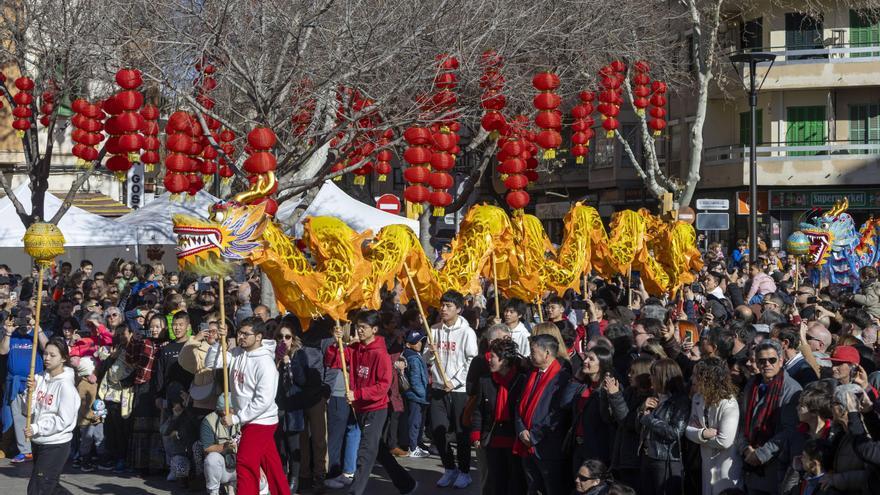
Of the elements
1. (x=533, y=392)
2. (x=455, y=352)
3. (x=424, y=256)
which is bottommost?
(x=533, y=392)

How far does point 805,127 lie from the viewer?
32.1m

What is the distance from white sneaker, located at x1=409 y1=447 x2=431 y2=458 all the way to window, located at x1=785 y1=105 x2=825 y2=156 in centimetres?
2211

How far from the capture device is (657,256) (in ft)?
51.5

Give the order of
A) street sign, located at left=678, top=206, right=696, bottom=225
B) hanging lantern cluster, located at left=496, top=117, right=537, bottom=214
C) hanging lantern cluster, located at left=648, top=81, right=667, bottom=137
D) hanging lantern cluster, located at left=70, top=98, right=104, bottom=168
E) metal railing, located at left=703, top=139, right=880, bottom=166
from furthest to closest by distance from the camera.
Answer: metal railing, located at left=703, top=139, right=880, bottom=166 → hanging lantern cluster, located at left=648, top=81, right=667, bottom=137 → street sign, located at left=678, top=206, right=696, bottom=225 → hanging lantern cluster, located at left=70, top=98, right=104, bottom=168 → hanging lantern cluster, located at left=496, top=117, right=537, bottom=214

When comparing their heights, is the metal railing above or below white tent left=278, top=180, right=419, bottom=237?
above

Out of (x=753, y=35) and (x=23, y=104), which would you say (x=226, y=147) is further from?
(x=753, y=35)

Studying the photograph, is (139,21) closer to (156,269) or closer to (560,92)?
(156,269)

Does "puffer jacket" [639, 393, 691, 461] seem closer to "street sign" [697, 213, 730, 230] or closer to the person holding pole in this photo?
the person holding pole

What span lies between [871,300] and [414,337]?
513cm

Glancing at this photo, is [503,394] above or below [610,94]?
below

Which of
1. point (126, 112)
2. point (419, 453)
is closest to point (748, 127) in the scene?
point (126, 112)

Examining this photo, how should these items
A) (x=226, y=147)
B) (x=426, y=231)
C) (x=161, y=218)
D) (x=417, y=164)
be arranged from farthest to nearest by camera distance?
(x=426, y=231) < (x=161, y=218) < (x=226, y=147) < (x=417, y=164)

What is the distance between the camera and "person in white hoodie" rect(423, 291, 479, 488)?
10727 mm

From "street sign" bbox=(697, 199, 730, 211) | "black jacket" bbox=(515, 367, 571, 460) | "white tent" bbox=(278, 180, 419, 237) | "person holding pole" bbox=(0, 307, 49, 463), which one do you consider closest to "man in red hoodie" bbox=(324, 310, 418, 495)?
"black jacket" bbox=(515, 367, 571, 460)
